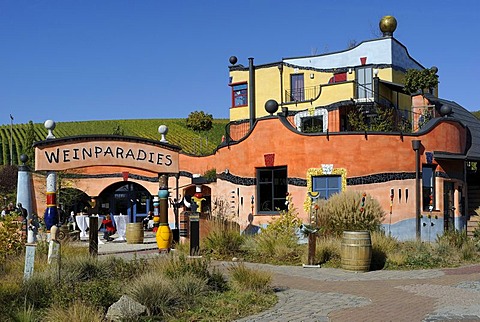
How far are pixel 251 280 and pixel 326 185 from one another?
32.4 feet

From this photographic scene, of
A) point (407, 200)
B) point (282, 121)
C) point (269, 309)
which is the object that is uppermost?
point (282, 121)

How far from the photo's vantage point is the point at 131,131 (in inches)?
3310

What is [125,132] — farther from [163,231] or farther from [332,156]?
[163,231]

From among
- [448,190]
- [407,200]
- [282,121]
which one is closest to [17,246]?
[282,121]

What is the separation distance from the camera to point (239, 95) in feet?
116

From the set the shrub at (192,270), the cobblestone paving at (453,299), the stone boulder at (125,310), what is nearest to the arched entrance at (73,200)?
the shrub at (192,270)

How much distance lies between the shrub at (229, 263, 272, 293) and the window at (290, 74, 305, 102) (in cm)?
2300

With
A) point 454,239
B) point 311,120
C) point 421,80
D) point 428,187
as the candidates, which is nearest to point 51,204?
point 454,239

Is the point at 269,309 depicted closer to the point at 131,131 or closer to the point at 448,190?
the point at 448,190

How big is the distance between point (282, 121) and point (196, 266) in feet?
35.0

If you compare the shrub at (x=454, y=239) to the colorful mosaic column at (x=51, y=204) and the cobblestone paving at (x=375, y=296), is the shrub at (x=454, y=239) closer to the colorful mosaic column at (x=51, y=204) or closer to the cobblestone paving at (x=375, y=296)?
the cobblestone paving at (x=375, y=296)

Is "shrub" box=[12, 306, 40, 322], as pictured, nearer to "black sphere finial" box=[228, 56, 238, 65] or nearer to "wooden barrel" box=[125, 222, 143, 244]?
"wooden barrel" box=[125, 222, 143, 244]

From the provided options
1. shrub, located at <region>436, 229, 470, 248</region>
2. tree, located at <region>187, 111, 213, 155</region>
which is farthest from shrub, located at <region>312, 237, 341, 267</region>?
tree, located at <region>187, 111, 213, 155</region>

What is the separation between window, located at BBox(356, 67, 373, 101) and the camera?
28203 mm
